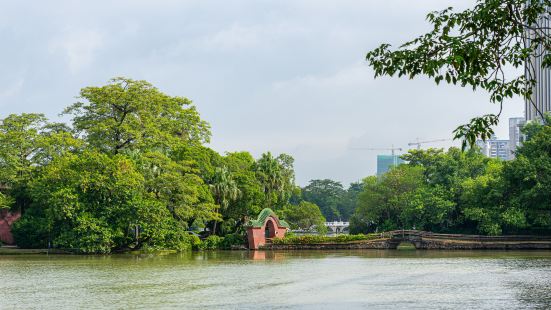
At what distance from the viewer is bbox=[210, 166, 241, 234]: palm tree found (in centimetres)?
5472

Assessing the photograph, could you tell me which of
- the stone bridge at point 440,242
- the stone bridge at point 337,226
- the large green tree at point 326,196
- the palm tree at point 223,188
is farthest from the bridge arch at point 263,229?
the large green tree at point 326,196

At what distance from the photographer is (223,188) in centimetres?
5475

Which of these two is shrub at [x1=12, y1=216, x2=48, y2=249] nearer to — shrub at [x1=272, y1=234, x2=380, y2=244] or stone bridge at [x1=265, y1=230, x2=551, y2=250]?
stone bridge at [x1=265, y1=230, x2=551, y2=250]

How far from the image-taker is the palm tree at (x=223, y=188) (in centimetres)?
5472

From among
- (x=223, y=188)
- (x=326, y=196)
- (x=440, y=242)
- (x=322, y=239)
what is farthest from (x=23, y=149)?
(x=326, y=196)

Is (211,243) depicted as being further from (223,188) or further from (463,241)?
(463,241)

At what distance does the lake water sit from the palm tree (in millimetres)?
21152

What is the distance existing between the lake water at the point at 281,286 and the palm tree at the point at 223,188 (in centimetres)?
2115

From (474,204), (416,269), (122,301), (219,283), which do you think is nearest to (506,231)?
(474,204)

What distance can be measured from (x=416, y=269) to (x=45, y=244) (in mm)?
30376

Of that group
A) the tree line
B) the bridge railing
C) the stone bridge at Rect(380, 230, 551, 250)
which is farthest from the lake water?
the bridge railing

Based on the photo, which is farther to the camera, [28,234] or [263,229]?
[263,229]

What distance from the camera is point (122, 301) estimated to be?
1938cm

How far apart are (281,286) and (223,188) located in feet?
105
